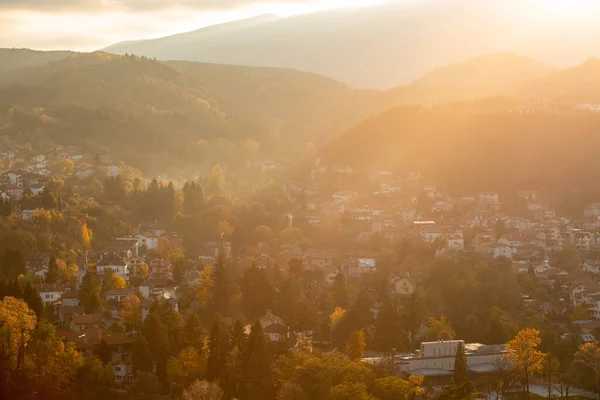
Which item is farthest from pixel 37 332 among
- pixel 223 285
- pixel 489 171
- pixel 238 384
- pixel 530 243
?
pixel 489 171

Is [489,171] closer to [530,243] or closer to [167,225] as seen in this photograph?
[530,243]

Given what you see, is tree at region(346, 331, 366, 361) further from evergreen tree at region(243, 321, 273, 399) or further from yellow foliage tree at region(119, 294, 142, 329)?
yellow foliage tree at region(119, 294, 142, 329)

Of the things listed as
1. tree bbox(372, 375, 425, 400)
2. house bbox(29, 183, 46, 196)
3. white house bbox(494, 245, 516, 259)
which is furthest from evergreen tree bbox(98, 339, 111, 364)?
white house bbox(494, 245, 516, 259)

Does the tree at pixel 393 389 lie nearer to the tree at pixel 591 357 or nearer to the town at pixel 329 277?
the town at pixel 329 277

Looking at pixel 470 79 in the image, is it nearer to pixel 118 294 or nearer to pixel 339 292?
pixel 339 292

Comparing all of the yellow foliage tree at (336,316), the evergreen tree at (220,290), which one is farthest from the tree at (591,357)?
the evergreen tree at (220,290)
